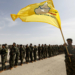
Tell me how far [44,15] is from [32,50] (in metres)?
5.30

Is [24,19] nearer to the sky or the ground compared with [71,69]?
nearer to the sky

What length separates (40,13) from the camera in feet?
11.8

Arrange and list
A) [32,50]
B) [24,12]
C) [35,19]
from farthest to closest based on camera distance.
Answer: [32,50], [24,12], [35,19]

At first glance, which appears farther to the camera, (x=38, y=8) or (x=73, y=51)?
(x=38, y=8)

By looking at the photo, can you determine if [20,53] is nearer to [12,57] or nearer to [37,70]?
[12,57]

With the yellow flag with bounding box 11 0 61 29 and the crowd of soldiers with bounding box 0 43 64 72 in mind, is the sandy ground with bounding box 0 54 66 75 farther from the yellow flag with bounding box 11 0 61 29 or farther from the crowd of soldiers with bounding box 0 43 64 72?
the yellow flag with bounding box 11 0 61 29

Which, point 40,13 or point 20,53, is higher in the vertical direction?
point 40,13

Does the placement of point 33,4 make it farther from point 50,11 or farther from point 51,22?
point 51,22

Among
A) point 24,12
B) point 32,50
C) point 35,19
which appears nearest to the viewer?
point 35,19

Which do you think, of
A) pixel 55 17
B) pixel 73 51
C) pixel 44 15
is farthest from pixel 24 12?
pixel 73 51

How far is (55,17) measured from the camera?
3.29 meters

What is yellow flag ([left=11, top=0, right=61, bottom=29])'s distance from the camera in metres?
3.27

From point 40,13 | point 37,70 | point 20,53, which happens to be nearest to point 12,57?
point 20,53

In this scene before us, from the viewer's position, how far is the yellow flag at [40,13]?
3.27m
